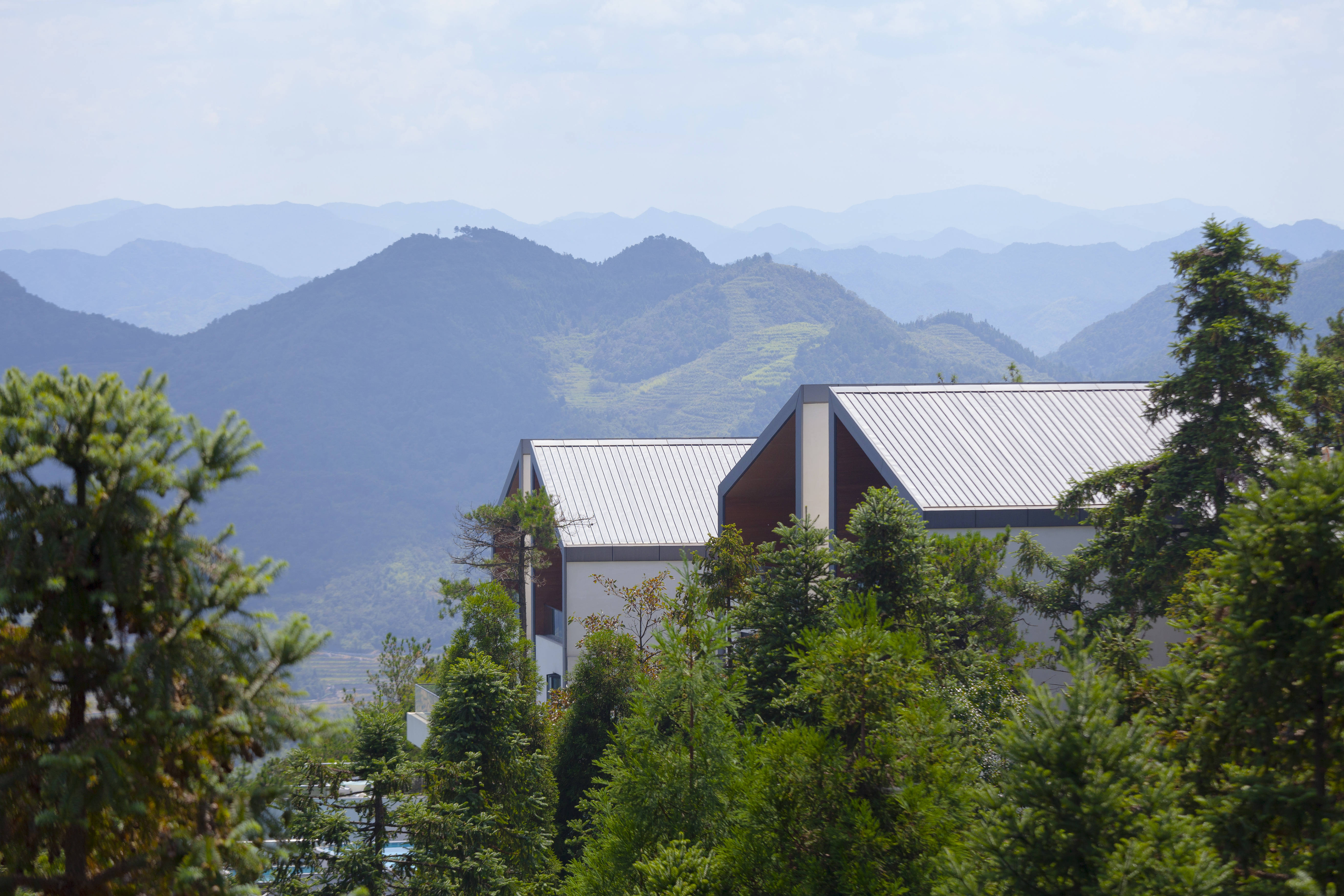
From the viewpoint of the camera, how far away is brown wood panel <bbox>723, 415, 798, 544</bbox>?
87.4 ft

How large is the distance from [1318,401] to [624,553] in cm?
2070

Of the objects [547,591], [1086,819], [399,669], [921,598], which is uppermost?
[547,591]

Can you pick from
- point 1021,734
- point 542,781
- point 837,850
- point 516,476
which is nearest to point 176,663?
point 1021,734

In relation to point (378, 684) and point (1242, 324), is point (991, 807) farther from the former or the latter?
point (378, 684)

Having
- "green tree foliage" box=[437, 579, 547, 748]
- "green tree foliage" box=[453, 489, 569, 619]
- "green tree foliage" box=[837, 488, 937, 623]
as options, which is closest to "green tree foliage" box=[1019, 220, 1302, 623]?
"green tree foliage" box=[837, 488, 937, 623]

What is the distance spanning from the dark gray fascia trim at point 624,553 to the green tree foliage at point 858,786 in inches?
910

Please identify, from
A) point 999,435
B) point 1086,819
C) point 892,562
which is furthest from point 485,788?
point 999,435

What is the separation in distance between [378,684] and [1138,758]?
142 feet

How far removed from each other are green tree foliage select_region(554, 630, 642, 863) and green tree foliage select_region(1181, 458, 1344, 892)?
14556mm

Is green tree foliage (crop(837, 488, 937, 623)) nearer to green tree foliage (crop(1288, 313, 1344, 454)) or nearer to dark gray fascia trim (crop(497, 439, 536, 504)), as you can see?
green tree foliage (crop(1288, 313, 1344, 454))

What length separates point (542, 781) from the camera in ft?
56.6

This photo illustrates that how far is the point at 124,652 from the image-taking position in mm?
5621

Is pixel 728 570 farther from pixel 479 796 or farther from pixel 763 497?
pixel 763 497

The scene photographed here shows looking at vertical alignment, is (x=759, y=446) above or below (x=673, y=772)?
above
